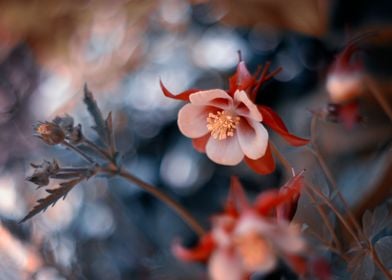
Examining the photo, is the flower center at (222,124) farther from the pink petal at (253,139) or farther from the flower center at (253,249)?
the flower center at (253,249)

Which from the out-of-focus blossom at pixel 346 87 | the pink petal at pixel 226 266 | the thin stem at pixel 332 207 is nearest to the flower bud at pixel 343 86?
the out-of-focus blossom at pixel 346 87

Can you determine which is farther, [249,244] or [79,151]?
[79,151]

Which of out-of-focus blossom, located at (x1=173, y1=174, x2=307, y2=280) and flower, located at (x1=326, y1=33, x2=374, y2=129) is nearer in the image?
out-of-focus blossom, located at (x1=173, y1=174, x2=307, y2=280)

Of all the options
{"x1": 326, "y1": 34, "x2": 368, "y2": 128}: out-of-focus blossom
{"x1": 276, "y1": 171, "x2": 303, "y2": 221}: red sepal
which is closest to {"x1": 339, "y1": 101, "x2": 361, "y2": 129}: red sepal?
{"x1": 326, "y1": 34, "x2": 368, "y2": 128}: out-of-focus blossom

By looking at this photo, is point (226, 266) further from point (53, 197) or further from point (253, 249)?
point (53, 197)

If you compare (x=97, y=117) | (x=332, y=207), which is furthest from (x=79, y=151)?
(x=332, y=207)

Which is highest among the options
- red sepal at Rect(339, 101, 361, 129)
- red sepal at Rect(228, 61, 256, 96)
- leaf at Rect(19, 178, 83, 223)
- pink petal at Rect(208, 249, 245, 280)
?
red sepal at Rect(228, 61, 256, 96)

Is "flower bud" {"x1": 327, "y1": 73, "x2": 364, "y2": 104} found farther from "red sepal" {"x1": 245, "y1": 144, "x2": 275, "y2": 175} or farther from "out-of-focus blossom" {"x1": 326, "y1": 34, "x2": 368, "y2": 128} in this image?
"red sepal" {"x1": 245, "y1": 144, "x2": 275, "y2": 175}
